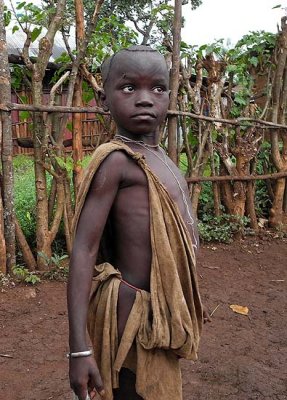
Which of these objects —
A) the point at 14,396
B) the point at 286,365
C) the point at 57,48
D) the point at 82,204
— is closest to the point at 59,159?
the point at 14,396

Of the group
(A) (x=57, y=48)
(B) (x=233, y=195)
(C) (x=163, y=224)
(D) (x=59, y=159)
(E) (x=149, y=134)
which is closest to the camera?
(C) (x=163, y=224)

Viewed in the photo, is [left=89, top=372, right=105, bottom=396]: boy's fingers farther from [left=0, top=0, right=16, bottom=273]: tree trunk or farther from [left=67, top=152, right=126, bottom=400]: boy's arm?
[left=0, top=0, right=16, bottom=273]: tree trunk

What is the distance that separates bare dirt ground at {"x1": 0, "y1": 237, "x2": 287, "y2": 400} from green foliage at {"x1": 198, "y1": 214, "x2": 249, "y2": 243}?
586mm

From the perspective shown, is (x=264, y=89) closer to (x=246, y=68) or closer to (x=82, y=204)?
(x=246, y=68)

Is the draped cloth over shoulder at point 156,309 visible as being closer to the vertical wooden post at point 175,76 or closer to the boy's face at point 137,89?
the boy's face at point 137,89

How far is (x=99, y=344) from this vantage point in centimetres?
143

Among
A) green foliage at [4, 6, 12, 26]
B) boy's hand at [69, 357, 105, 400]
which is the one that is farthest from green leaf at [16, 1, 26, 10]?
boy's hand at [69, 357, 105, 400]

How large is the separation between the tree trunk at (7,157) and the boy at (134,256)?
7.46ft

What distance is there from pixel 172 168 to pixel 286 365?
5.98 ft

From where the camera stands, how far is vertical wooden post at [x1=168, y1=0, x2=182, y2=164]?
4277 mm

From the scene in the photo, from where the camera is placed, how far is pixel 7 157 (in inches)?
142

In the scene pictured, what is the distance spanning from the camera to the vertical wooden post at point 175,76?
4.28 metres

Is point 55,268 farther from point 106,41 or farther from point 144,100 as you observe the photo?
point 144,100

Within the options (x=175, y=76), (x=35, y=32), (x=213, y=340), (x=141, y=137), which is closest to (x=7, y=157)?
(x=35, y=32)
